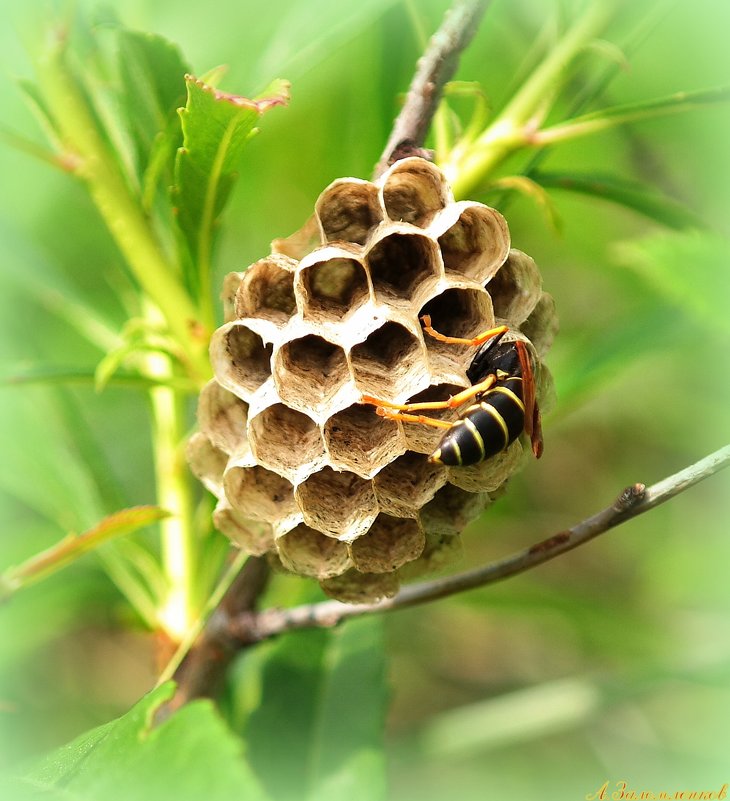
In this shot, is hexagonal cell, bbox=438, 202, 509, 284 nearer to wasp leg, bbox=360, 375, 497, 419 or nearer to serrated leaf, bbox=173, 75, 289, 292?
wasp leg, bbox=360, 375, 497, 419

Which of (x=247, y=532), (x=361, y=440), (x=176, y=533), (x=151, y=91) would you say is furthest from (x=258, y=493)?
(x=151, y=91)

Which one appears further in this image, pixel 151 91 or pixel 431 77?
pixel 151 91

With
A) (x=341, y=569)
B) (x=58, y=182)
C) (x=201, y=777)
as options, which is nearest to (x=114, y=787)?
(x=201, y=777)

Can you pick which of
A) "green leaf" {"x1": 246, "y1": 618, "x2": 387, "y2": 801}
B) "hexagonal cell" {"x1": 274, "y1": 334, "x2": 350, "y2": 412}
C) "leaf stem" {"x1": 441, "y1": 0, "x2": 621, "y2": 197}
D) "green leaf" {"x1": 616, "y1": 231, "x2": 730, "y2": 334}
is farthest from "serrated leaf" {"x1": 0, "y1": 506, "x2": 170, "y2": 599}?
"green leaf" {"x1": 616, "y1": 231, "x2": 730, "y2": 334}

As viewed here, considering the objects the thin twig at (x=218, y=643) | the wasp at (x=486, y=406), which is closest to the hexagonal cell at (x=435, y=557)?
the wasp at (x=486, y=406)

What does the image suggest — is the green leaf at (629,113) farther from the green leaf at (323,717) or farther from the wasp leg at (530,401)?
the green leaf at (323,717)

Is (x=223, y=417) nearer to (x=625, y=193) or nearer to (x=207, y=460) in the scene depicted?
(x=207, y=460)
